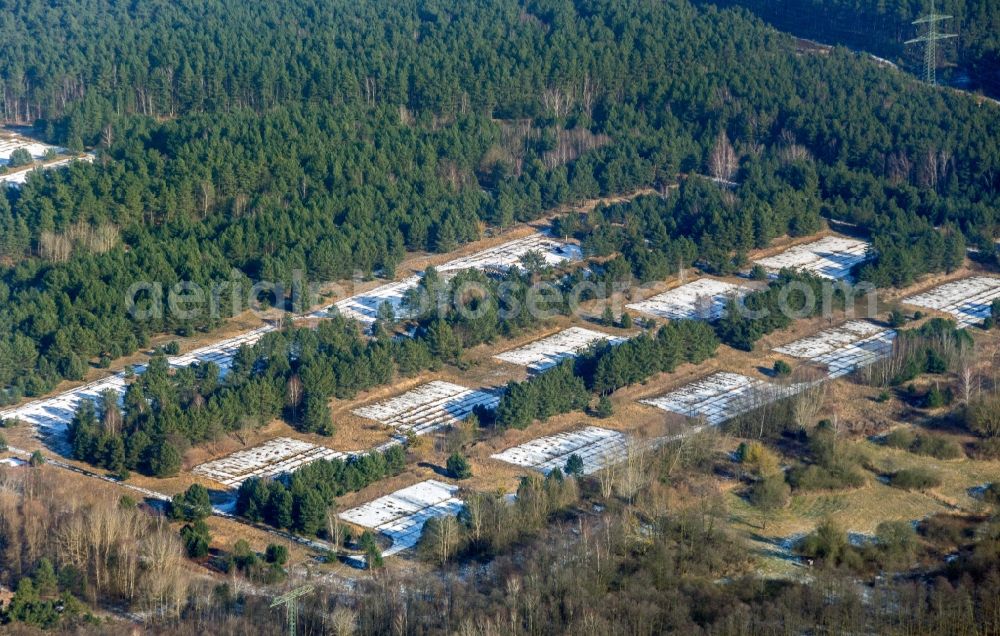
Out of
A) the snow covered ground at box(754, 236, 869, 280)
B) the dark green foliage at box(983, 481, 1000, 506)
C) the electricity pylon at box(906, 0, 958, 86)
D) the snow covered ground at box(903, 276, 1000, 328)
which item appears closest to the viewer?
the dark green foliage at box(983, 481, 1000, 506)

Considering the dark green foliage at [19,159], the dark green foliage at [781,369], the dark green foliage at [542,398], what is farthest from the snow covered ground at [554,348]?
the dark green foliage at [19,159]

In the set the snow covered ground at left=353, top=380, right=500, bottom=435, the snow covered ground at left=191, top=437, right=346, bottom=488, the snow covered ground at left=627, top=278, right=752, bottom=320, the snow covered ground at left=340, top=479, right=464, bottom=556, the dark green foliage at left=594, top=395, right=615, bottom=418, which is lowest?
the snow covered ground at left=340, top=479, right=464, bottom=556

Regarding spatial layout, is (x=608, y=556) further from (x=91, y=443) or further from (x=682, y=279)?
(x=682, y=279)

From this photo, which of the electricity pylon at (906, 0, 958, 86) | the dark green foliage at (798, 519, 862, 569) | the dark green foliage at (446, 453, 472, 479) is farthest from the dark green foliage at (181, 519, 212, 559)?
the electricity pylon at (906, 0, 958, 86)

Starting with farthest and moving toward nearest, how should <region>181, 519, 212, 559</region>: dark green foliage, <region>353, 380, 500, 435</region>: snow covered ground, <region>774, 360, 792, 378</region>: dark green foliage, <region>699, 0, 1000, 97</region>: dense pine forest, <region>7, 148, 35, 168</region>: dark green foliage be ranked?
<region>699, 0, 1000, 97</region>: dense pine forest
<region>7, 148, 35, 168</region>: dark green foliage
<region>774, 360, 792, 378</region>: dark green foliage
<region>353, 380, 500, 435</region>: snow covered ground
<region>181, 519, 212, 559</region>: dark green foliage

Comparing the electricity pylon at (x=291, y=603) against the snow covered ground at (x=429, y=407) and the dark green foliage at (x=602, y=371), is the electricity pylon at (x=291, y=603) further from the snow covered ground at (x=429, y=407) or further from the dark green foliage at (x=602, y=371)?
the dark green foliage at (x=602, y=371)

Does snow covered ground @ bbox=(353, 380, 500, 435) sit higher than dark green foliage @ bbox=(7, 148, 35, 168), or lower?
lower

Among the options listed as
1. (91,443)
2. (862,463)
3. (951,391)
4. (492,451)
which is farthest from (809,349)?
(91,443)

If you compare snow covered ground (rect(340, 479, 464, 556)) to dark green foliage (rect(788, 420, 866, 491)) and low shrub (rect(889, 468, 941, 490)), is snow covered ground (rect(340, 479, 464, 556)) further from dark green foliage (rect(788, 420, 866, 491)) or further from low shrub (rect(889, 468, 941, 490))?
low shrub (rect(889, 468, 941, 490))
